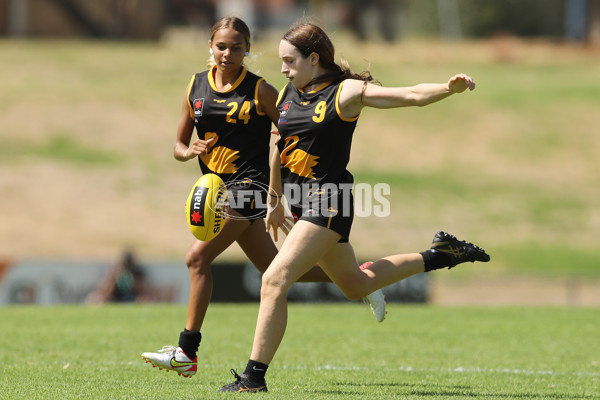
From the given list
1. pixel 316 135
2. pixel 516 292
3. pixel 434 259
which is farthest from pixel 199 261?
pixel 516 292

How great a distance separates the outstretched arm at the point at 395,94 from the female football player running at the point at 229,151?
973 mm

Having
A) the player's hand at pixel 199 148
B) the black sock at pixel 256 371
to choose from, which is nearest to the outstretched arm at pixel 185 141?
the player's hand at pixel 199 148

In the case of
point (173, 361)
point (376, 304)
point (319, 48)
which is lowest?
point (173, 361)

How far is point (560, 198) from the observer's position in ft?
127

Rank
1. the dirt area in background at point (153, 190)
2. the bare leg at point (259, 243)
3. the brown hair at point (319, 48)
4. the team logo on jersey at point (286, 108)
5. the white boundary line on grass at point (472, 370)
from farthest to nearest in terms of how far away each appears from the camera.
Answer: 1. the dirt area in background at point (153, 190)
2. the white boundary line on grass at point (472, 370)
3. the bare leg at point (259, 243)
4. the team logo on jersey at point (286, 108)
5. the brown hair at point (319, 48)

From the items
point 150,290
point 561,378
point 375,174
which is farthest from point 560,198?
point 561,378

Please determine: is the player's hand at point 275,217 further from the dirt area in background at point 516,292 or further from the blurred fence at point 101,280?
the dirt area in background at point 516,292

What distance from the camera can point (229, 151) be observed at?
7.48 meters

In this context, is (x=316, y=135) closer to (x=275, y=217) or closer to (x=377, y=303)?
(x=275, y=217)

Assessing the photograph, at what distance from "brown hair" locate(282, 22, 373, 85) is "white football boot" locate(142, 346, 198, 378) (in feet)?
7.30

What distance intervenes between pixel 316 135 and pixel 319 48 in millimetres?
593

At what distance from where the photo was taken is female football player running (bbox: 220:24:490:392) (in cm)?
655

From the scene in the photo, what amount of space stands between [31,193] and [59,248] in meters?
4.50

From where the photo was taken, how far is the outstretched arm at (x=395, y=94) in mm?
6207
